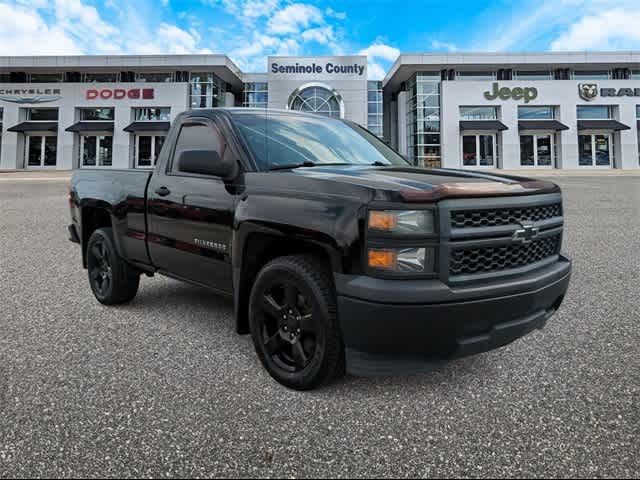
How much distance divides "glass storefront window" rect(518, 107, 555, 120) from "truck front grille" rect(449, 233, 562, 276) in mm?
46269

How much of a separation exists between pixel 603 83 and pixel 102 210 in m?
51.3

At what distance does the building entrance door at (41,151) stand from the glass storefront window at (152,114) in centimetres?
835

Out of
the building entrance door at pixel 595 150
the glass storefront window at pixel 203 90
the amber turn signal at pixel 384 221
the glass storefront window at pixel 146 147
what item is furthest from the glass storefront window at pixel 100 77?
the amber turn signal at pixel 384 221

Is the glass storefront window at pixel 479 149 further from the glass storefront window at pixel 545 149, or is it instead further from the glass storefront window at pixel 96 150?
the glass storefront window at pixel 96 150

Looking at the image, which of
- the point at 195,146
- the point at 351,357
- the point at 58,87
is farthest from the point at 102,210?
the point at 58,87

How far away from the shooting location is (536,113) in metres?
43.9

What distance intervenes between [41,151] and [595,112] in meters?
54.6

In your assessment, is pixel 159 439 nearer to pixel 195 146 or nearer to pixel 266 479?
pixel 266 479

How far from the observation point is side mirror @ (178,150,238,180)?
294 cm

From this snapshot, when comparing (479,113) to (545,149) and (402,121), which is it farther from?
(402,121)

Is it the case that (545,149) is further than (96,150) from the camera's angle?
No

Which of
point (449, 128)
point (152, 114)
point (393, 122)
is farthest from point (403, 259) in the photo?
point (393, 122)

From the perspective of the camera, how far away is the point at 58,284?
17.6 ft

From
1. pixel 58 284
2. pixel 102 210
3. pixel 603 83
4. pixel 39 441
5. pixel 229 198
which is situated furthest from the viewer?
pixel 603 83
